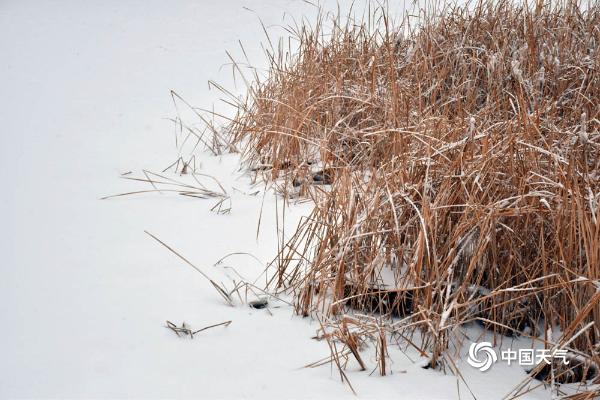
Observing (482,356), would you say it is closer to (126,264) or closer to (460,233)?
(460,233)

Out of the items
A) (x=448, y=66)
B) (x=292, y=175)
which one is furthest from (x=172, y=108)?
(x=448, y=66)

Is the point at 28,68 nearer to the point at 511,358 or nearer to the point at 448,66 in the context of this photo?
the point at 448,66

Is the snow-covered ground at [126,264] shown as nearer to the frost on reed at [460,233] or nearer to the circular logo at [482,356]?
the circular logo at [482,356]

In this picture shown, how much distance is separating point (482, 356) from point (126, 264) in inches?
38.5

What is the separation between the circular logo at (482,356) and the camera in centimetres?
163

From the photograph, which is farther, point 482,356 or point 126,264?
point 126,264

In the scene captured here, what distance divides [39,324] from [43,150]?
1321 millimetres

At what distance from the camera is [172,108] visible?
3.47 m

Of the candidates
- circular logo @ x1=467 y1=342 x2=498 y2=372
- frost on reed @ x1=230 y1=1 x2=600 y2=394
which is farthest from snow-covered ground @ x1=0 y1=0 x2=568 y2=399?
frost on reed @ x1=230 y1=1 x2=600 y2=394

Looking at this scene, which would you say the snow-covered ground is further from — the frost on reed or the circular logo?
the frost on reed

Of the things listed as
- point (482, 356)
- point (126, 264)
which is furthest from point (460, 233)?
point (126, 264)

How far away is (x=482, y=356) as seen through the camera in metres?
1.68

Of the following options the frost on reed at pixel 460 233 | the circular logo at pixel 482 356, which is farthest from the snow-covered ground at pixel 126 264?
the frost on reed at pixel 460 233

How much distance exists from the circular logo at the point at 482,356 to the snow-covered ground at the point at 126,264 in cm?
2
